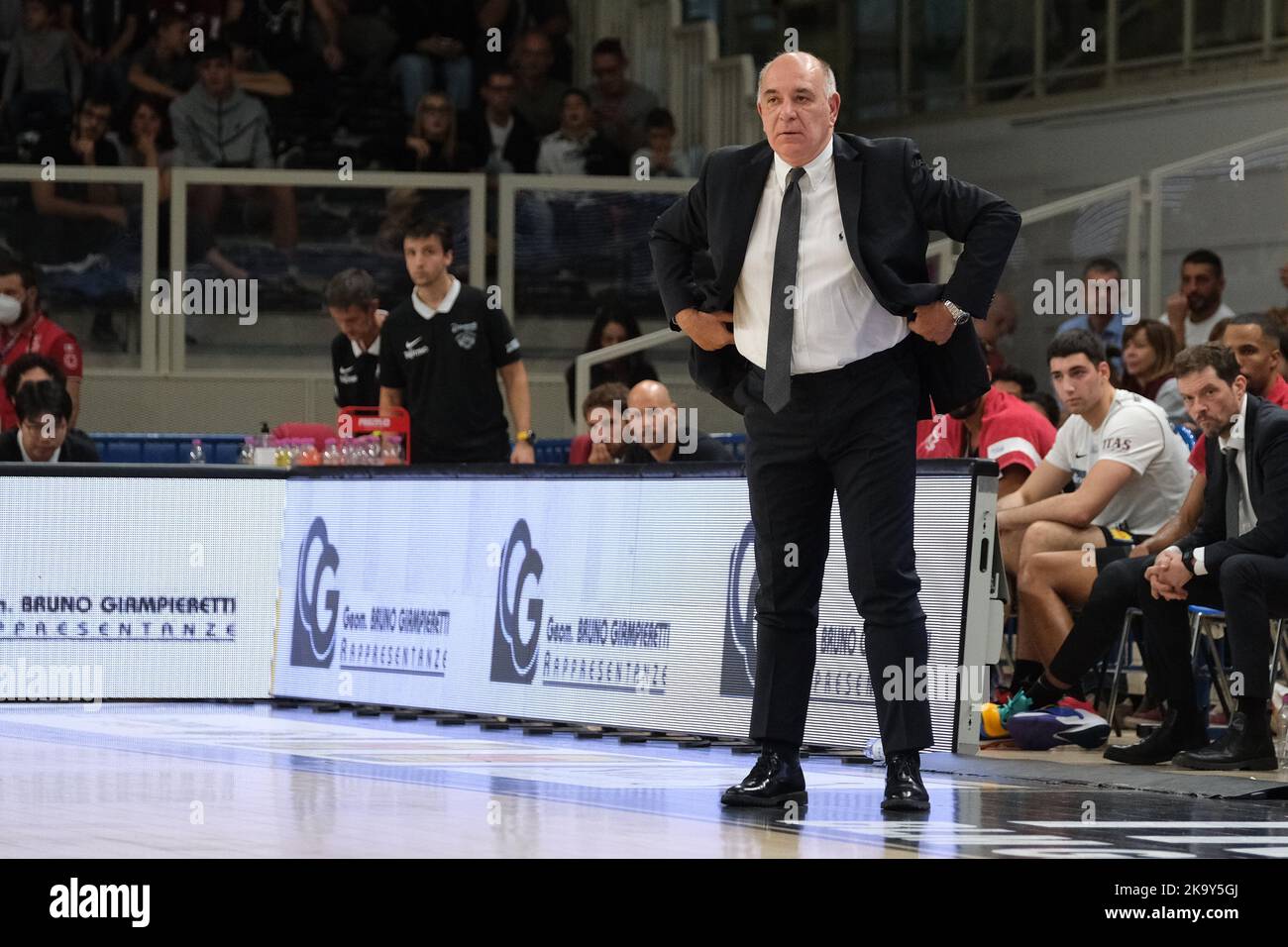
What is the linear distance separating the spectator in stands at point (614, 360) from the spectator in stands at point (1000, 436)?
160 inches

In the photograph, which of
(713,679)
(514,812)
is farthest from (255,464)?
(514,812)

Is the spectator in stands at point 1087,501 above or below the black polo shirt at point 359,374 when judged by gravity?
below

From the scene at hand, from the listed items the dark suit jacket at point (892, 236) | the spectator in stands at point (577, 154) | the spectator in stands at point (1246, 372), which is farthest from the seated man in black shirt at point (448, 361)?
the spectator in stands at point (577, 154)

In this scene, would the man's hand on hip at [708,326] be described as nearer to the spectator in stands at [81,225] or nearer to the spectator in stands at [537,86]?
the spectator in stands at [81,225]

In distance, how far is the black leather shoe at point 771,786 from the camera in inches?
231

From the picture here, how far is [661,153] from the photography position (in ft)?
53.4

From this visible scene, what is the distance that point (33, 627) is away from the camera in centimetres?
971

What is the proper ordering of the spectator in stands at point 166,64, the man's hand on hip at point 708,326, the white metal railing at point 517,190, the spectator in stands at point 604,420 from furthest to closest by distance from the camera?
1. the spectator in stands at point 166,64
2. the white metal railing at point 517,190
3. the spectator in stands at point 604,420
4. the man's hand on hip at point 708,326

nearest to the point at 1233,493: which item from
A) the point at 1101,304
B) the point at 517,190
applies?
the point at 1101,304

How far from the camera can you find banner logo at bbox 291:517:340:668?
967 cm

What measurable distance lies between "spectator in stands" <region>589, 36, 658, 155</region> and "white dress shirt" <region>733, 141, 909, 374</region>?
10770 mm

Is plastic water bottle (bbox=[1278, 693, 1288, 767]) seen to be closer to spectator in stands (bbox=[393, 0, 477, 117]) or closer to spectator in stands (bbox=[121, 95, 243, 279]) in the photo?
spectator in stands (bbox=[121, 95, 243, 279])

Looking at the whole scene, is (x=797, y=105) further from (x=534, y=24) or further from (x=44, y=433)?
(x=534, y=24)
